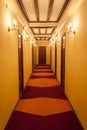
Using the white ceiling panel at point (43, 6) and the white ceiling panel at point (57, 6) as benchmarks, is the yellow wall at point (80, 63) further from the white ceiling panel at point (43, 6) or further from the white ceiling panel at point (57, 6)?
the white ceiling panel at point (43, 6)

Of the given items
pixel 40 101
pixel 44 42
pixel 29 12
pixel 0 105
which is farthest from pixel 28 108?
pixel 44 42

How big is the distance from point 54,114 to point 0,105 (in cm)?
154

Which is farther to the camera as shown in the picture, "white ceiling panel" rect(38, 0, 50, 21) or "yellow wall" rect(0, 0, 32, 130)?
"white ceiling panel" rect(38, 0, 50, 21)

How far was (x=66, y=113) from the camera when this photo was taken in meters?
3.78

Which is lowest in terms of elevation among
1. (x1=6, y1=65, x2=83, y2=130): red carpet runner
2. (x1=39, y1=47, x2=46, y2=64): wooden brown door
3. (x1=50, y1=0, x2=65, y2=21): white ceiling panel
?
(x1=6, y1=65, x2=83, y2=130): red carpet runner

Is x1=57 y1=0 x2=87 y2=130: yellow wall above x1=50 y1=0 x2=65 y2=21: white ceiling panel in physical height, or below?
below

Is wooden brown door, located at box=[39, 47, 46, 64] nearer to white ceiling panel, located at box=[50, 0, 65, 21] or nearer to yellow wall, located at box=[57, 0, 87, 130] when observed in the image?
white ceiling panel, located at box=[50, 0, 65, 21]

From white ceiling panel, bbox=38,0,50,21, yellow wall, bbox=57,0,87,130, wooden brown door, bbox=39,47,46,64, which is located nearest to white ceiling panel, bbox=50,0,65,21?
white ceiling panel, bbox=38,0,50,21

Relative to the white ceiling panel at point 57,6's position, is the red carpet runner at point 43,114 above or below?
below

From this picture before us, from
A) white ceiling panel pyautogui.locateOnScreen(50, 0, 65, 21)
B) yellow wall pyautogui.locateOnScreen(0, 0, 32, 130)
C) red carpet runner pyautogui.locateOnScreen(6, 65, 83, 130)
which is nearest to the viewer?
yellow wall pyautogui.locateOnScreen(0, 0, 32, 130)

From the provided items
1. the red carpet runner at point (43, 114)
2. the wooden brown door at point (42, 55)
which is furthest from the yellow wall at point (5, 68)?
the wooden brown door at point (42, 55)

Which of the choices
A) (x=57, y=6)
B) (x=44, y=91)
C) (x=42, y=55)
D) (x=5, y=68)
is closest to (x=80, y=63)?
(x=5, y=68)

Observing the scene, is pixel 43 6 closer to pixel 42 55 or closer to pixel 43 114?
pixel 43 114

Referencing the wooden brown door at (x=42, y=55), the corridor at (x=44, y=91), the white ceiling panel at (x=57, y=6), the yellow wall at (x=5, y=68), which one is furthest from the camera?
the wooden brown door at (x=42, y=55)
